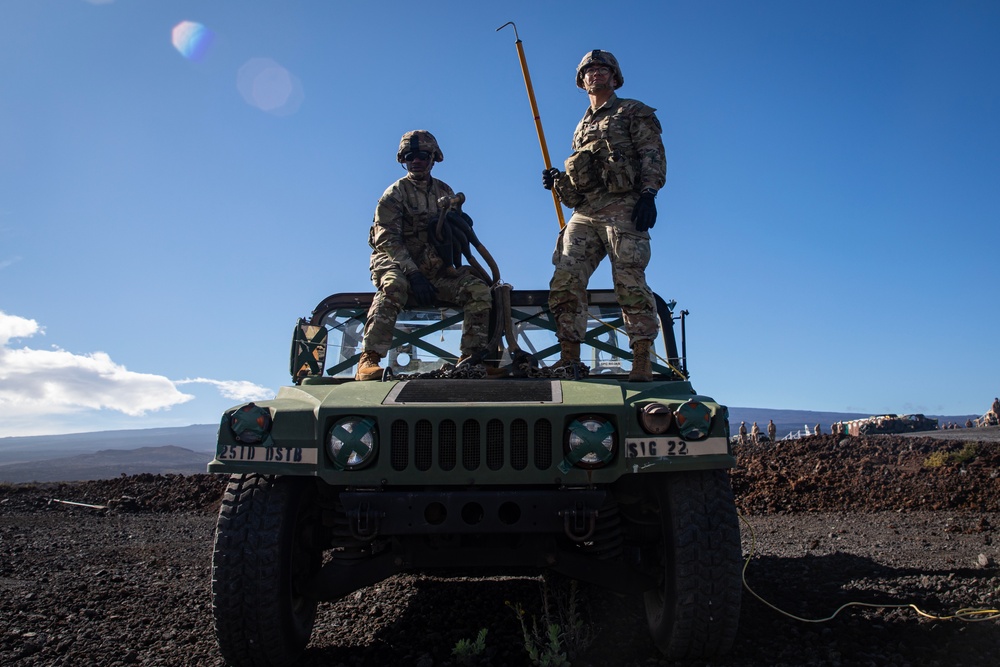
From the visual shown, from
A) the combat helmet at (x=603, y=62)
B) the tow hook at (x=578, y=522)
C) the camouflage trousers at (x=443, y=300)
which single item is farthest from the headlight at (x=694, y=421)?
the combat helmet at (x=603, y=62)

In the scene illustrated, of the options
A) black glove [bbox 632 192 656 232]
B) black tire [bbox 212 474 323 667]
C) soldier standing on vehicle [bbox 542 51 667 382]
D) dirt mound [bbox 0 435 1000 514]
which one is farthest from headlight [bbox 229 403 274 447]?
dirt mound [bbox 0 435 1000 514]

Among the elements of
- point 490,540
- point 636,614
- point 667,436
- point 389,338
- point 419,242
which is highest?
point 419,242

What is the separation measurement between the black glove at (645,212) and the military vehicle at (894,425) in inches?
939

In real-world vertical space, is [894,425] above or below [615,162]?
below

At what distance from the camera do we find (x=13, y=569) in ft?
19.0

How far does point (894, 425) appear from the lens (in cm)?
2633

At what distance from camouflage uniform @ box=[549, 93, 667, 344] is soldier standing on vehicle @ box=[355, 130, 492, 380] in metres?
0.54

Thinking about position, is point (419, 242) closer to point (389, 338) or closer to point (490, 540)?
point (389, 338)

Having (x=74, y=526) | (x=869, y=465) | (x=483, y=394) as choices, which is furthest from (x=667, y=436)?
(x=869, y=465)

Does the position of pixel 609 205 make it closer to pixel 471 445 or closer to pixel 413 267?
pixel 413 267

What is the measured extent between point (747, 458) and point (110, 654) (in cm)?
1102

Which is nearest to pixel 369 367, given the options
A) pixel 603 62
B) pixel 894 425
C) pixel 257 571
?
pixel 257 571

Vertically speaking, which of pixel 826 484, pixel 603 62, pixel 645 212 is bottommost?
pixel 826 484

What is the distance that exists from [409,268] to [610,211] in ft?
4.18
